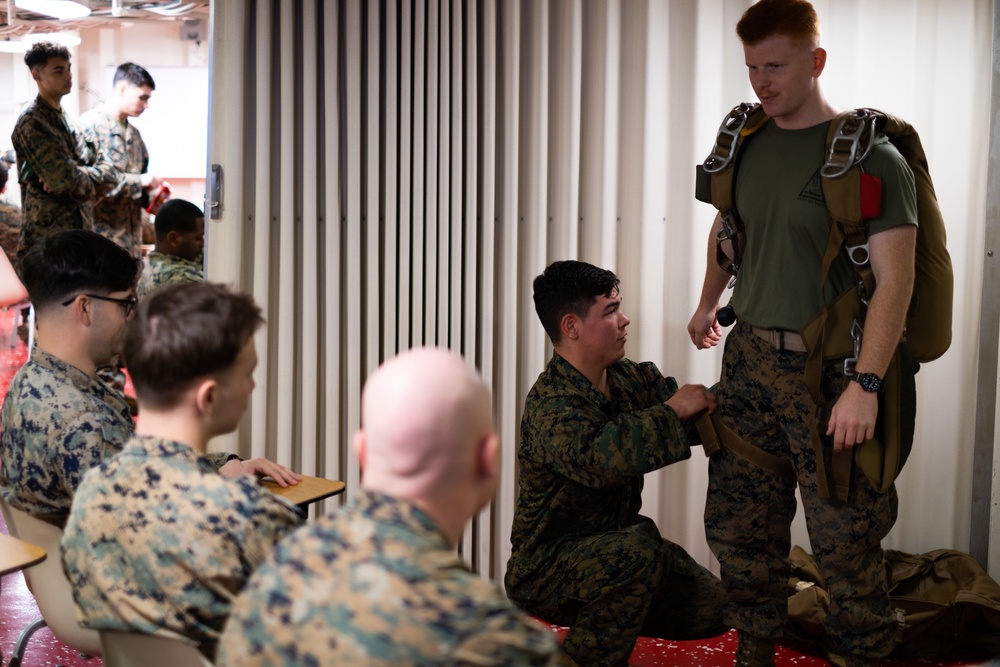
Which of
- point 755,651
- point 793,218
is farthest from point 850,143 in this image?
point 755,651

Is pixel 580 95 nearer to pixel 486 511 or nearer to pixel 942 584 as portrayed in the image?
pixel 486 511

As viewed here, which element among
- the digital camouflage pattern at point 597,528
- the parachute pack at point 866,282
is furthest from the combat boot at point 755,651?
the parachute pack at point 866,282

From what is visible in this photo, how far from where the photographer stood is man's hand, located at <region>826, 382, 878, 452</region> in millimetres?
2393

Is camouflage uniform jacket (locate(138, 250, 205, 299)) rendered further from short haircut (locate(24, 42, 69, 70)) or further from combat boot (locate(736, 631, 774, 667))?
combat boot (locate(736, 631, 774, 667))

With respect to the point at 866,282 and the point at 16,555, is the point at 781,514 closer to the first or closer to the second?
the point at 866,282

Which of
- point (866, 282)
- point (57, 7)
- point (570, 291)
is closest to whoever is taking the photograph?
point (866, 282)

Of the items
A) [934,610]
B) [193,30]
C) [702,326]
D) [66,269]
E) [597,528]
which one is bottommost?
[934,610]

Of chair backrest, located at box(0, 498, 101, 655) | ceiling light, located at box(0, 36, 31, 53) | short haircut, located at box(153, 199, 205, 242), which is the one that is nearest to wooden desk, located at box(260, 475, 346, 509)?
chair backrest, located at box(0, 498, 101, 655)

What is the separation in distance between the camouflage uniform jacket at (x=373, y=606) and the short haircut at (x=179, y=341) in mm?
522

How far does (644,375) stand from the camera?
3.02m

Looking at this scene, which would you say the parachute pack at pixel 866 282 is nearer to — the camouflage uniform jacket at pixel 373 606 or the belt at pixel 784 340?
the belt at pixel 784 340

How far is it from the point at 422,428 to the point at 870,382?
1.51 meters

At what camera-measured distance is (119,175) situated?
17.9 feet

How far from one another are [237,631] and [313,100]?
2.75 meters
